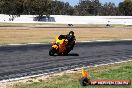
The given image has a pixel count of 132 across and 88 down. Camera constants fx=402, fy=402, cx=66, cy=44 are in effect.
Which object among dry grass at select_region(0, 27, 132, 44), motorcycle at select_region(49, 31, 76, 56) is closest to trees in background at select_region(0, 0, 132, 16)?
dry grass at select_region(0, 27, 132, 44)

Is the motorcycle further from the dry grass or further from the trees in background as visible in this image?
the trees in background

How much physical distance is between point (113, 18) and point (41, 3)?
27.8m

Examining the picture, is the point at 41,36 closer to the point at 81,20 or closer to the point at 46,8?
the point at 81,20

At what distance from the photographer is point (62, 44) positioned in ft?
69.0

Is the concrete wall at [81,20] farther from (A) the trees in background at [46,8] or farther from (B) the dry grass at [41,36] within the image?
(B) the dry grass at [41,36]

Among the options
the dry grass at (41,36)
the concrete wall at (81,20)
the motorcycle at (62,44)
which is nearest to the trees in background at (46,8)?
the concrete wall at (81,20)

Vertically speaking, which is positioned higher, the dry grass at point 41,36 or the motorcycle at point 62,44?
the motorcycle at point 62,44

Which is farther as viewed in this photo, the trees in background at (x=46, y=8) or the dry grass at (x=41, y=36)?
the trees in background at (x=46, y=8)

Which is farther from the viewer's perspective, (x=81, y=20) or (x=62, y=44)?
(x=81, y=20)

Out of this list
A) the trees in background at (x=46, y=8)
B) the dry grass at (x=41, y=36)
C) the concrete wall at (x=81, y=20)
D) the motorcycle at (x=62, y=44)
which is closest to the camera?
the motorcycle at (x=62, y=44)

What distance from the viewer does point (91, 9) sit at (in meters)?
189

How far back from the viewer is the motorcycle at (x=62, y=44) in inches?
825

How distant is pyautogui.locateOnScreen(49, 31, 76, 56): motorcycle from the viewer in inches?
825

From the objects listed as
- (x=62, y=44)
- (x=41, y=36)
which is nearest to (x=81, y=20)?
(x=41, y=36)
